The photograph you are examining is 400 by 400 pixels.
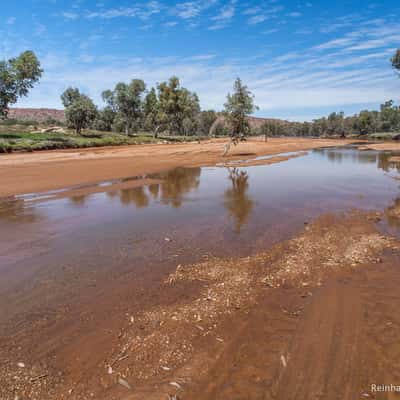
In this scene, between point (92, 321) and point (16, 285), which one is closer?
point (92, 321)

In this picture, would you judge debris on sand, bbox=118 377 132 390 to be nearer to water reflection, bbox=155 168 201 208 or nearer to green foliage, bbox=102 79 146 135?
water reflection, bbox=155 168 201 208

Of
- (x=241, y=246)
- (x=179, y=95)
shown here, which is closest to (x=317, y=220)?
(x=241, y=246)

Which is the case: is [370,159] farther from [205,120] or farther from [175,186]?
[205,120]

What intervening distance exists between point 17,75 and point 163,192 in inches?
1382

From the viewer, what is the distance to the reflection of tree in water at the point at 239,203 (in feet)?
33.1

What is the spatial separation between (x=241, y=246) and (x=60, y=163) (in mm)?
23394

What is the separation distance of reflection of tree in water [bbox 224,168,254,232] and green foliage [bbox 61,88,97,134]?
1815 inches

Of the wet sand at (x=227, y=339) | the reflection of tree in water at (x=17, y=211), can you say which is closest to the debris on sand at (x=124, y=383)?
the wet sand at (x=227, y=339)

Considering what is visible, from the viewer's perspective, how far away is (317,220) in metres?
9.57

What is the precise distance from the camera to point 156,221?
9945 mm

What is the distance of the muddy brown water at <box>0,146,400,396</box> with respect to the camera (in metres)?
5.12

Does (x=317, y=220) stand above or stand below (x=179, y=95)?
below

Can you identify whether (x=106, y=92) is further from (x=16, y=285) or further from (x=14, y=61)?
(x=16, y=285)

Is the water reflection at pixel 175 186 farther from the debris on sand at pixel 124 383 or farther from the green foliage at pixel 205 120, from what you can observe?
the green foliage at pixel 205 120
